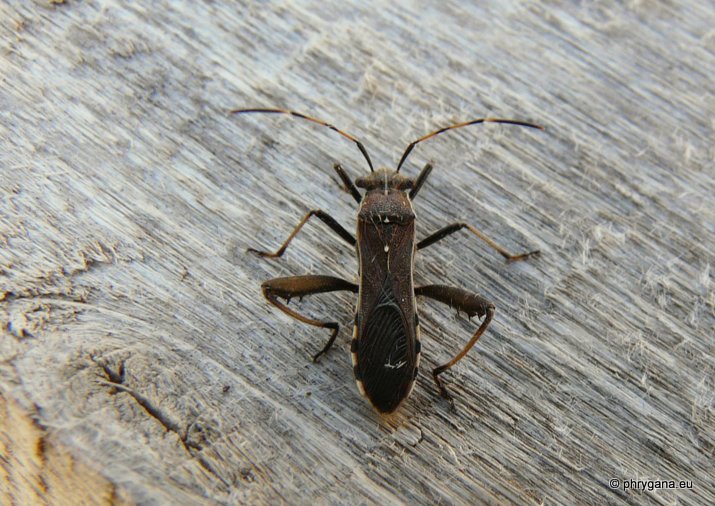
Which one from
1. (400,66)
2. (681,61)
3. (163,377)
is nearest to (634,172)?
(681,61)

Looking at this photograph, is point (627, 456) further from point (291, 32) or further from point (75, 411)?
point (291, 32)

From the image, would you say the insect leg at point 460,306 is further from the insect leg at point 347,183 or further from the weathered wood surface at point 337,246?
the insect leg at point 347,183

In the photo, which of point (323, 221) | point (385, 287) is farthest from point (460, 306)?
point (323, 221)

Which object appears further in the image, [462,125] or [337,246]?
[462,125]

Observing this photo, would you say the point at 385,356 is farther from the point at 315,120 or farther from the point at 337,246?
the point at 315,120

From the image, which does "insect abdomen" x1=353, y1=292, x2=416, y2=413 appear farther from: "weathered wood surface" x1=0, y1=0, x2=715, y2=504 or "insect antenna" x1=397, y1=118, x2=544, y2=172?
"insect antenna" x1=397, y1=118, x2=544, y2=172

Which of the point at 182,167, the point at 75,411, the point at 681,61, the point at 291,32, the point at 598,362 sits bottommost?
the point at 75,411
